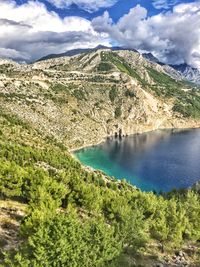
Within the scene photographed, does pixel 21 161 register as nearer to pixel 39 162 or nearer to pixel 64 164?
pixel 39 162

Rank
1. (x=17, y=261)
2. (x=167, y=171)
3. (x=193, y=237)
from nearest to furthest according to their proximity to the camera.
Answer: (x=17, y=261)
(x=193, y=237)
(x=167, y=171)

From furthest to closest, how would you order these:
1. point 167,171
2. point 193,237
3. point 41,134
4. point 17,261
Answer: point 41,134
point 167,171
point 193,237
point 17,261

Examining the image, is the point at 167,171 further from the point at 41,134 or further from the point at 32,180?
the point at 32,180

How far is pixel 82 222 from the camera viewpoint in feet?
204

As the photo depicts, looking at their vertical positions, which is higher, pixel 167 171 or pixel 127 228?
pixel 127 228

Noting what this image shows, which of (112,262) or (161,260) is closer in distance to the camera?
(112,262)

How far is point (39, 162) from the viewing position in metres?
134

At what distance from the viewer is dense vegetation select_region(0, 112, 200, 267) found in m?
42.5

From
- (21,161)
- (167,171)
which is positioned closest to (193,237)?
(21,161)

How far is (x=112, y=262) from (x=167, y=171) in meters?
141

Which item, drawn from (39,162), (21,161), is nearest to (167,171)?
(39,162)

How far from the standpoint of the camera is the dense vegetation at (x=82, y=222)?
42469 millimetres

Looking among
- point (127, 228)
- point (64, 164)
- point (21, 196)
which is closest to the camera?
point (127, 228)

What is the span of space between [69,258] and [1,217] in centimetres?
2796
